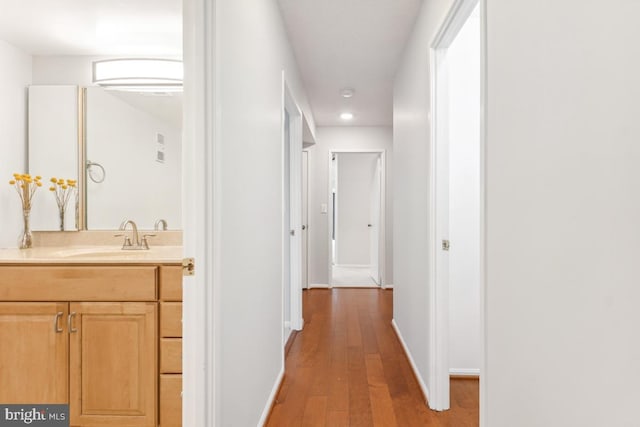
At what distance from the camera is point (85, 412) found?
1.78 meters

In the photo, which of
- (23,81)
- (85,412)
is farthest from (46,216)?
(85,412)

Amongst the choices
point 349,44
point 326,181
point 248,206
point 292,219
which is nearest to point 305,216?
point 326,181

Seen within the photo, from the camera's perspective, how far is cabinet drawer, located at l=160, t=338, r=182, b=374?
5.84ft

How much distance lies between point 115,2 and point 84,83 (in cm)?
79

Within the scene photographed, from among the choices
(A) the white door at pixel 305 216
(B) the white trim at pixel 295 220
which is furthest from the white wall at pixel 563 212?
(A) the white door at pixel 305 216

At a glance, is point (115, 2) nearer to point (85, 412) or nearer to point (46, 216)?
point (46, 216)

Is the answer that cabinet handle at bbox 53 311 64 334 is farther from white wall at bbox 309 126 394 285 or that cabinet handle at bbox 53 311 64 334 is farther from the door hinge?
white wall at bbox 309 126 394 285

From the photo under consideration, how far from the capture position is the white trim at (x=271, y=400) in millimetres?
1986

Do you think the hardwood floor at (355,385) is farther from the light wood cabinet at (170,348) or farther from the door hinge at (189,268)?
the door hinge at (189,268)

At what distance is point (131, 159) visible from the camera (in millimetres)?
2586

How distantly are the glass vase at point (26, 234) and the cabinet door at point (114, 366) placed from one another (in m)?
1.02

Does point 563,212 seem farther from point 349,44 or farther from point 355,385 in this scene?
point 349,44

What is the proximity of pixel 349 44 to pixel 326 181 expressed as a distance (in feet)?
9.53

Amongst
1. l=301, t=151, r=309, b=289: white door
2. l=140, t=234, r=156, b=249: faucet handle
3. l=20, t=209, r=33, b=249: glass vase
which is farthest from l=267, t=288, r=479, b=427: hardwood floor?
l=20, t=209, r=33, b=249: glass vase
